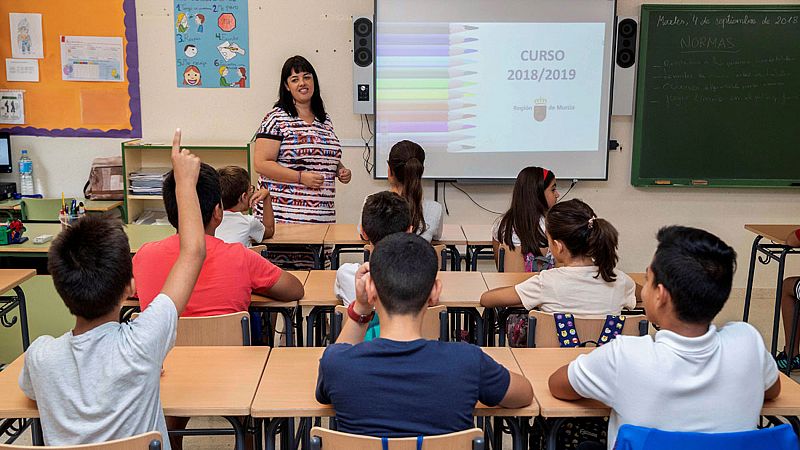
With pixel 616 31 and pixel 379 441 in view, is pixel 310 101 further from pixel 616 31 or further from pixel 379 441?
pixel 379 441

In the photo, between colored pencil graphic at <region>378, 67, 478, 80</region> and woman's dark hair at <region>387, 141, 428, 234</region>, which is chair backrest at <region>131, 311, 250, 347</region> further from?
colored pencil graphic at <region>378, 67, 478, 80</region>

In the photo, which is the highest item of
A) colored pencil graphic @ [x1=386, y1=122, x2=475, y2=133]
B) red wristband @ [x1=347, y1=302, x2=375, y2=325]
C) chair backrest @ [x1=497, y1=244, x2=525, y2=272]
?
colored pencil graphic @ [x1=386, y1=122, x2=475, y2=133]

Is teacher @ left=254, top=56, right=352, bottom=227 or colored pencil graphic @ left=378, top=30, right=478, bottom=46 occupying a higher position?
colored pencil graphic @ left=378, top=30, right=478, bottom=46

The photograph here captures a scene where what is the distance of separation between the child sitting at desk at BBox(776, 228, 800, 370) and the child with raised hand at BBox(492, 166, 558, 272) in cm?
143

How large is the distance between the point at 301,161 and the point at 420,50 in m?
1.72

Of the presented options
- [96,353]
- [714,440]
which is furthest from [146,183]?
[714,440]

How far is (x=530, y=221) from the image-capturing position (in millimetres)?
3760

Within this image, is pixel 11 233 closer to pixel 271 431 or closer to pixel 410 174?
pixel 410 174

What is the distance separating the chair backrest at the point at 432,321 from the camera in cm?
260

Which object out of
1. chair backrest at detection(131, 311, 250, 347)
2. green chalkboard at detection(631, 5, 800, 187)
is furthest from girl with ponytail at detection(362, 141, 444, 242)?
green chalkboard at detection(631, 5, 800, 187)

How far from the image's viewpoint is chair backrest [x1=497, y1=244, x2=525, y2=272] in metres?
3.78

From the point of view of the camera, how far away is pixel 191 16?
565 centimetres

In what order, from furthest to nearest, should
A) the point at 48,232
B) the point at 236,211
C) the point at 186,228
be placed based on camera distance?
the point at 48,232 < the point at 236,211 < the point at 186,228

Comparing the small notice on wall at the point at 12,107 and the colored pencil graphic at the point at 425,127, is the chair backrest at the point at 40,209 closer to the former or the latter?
the small notice on wall at the point at 12,107
